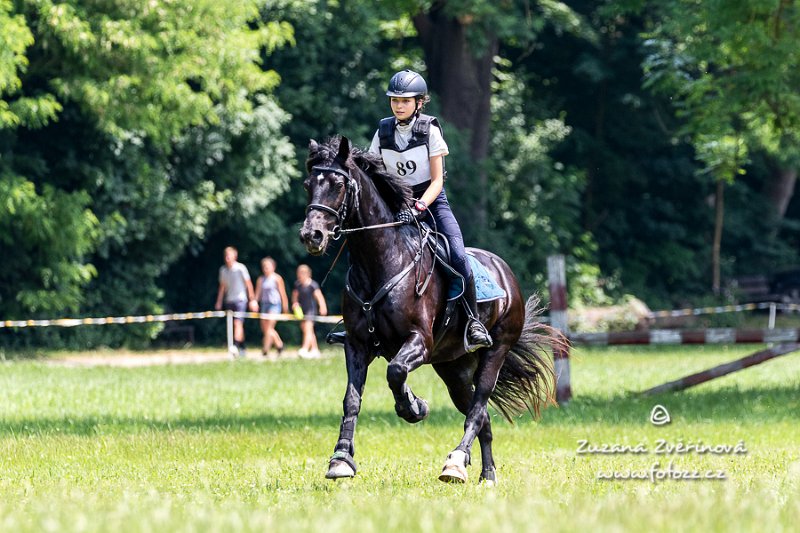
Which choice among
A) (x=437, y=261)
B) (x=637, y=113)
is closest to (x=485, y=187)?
(x=637, y=113)

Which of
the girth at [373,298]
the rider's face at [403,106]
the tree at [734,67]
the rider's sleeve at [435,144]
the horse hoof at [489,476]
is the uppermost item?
the tree at [734,67]

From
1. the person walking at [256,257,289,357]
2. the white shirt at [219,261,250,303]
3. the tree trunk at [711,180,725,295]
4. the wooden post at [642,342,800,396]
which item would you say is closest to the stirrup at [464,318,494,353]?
the wooden post at [642,342,800,396]

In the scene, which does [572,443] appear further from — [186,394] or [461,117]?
[461,117]

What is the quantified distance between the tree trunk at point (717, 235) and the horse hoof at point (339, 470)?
38.9 m

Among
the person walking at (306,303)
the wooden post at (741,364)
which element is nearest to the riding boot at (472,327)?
the wooden post at (741,364)

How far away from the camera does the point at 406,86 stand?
9.91m

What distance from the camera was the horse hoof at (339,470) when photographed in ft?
29.8

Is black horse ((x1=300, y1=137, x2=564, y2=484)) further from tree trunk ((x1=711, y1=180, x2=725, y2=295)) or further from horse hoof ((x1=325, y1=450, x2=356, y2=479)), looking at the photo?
tree trunk ((x1=711, y1=180, x2=725, y2=295))

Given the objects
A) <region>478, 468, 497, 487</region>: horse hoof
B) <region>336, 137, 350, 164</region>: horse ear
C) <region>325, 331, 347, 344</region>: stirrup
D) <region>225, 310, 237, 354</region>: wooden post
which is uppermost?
<region>336, 137, 350, 164</region>: horse ear

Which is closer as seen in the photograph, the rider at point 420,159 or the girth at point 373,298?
the girth at point 373,298

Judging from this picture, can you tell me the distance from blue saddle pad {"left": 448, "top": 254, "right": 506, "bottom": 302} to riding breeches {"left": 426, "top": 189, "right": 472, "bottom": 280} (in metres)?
0.23

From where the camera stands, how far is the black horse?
9.34 metres

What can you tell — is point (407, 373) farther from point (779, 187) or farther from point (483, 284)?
point (779, 187)

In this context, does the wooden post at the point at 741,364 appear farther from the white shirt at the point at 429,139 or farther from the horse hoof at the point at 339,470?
the horse hoof at the point at 339,470
